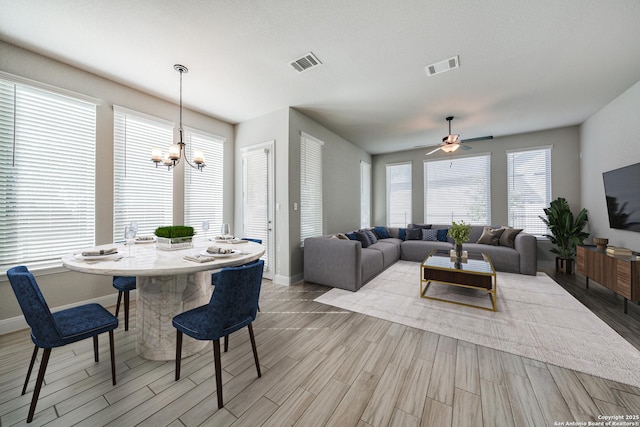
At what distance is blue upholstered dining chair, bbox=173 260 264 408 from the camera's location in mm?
1434

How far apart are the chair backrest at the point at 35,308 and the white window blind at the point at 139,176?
2015 mm

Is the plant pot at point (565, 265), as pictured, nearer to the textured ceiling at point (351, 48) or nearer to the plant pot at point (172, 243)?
the textured ceiling at point (351, 48)

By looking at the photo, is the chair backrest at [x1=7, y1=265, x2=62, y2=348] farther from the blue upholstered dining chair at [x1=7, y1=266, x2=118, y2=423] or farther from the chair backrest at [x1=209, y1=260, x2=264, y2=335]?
the chair backrest at [x1=209, y1=260, x2=264, y2=335]

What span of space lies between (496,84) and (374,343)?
149 inches

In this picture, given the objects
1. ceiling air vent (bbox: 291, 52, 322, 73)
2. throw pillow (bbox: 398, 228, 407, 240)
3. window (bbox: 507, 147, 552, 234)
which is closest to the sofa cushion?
throw pillow (bbox: 398, 228, 407, 240)

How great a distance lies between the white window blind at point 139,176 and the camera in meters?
3.12

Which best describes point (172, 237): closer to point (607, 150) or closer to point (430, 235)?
point (430, 235)

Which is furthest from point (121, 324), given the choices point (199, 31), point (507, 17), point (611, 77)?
point (611, 77)

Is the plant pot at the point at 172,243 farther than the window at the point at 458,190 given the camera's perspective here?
No

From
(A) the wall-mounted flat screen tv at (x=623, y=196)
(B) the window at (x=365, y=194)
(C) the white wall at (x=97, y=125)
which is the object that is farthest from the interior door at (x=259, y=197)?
(A) the wall-mounted flat screen tv at (x=623, y=196)

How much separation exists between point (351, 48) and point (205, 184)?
3.25m

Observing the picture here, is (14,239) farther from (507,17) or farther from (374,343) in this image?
(507,17)

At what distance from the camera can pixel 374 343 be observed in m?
2.16

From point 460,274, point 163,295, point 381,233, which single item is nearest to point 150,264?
point 163,295
